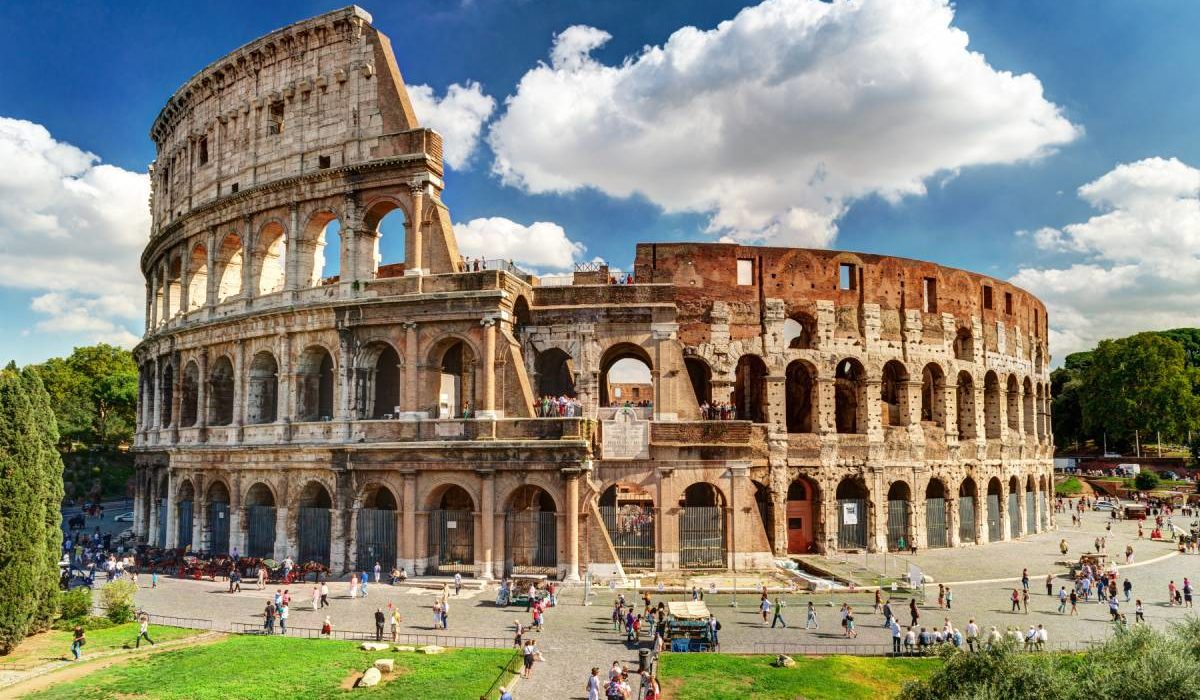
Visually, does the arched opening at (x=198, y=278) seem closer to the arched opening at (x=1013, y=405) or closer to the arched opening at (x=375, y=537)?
the arched opening at (x=375, y=537)

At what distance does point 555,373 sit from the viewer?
34.2 metres

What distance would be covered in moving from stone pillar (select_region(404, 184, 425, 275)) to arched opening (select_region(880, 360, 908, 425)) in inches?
828

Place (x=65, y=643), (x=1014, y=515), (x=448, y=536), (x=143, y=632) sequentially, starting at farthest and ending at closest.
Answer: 1. (x=1014, y=515)
2. (x=448, y=536)
3. (x=65, y=643)
4. (x=143, y=632)

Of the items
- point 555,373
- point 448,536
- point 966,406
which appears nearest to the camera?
point 448,536

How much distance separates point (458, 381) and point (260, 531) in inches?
406

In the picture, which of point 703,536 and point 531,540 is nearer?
point 531,540

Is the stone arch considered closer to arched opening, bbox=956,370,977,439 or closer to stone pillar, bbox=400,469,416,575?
stone pillar, bbox=400,469,416,575

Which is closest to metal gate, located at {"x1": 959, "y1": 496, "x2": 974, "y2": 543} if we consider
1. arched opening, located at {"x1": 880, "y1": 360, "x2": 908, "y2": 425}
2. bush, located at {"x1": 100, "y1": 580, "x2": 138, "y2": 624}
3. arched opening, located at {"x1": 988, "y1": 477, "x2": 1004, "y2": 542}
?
arched opening, located at {"x1": 988, "y1": 477, "x2": 1004, "y2": 542}

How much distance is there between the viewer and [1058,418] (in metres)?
77.4

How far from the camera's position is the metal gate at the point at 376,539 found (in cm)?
2908

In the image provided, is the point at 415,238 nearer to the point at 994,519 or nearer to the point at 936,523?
the point at 936,523

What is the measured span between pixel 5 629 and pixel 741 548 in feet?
75.3

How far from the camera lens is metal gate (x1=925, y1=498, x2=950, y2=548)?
1405 inches

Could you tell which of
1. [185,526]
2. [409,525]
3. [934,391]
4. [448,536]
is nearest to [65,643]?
[409,525]
